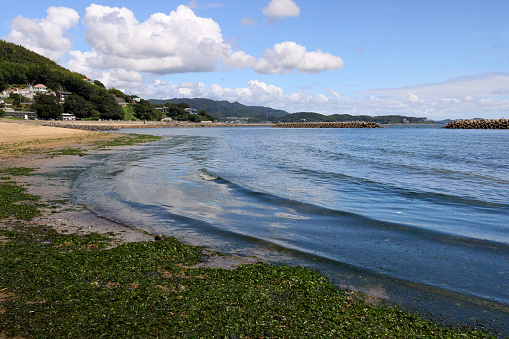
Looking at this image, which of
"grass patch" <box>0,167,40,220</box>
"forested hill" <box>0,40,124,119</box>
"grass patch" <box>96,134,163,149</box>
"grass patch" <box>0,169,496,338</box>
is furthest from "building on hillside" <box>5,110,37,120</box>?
"grass patch" <box>0,169,496,338</box>

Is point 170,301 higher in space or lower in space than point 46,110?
lower

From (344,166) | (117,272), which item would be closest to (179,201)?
(117,272)

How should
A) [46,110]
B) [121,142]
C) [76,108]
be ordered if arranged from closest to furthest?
1. [121,142]
2. [46,110]
3. [76,108]

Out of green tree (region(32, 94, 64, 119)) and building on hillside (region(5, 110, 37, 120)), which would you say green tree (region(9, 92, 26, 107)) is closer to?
green tree (region(32, 94, 64, 119))

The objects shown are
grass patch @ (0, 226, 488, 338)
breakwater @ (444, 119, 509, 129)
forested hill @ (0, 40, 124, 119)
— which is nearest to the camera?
grass patch @ (0, 226, 488, 338)

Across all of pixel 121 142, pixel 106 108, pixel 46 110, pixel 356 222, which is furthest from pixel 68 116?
pixel 356 222

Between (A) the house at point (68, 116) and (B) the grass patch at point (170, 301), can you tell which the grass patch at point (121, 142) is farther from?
(A) the house at point (68, 116)

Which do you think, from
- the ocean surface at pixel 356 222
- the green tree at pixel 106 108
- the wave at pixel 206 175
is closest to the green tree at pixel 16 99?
the green tree at pixel 106 108

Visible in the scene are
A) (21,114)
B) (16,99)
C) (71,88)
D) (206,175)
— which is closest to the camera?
(206,175)

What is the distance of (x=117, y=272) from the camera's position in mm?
6883

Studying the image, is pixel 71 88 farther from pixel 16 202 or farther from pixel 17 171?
pixel 16 202

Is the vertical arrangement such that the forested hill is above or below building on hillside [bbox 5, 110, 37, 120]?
above

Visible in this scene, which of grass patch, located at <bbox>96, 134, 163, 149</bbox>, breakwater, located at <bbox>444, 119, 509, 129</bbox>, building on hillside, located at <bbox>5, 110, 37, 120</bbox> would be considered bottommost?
grass patch, located at <bbox>96, 134, 163, 149</bbox>

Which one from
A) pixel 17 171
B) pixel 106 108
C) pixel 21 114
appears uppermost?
pixel 106 108
